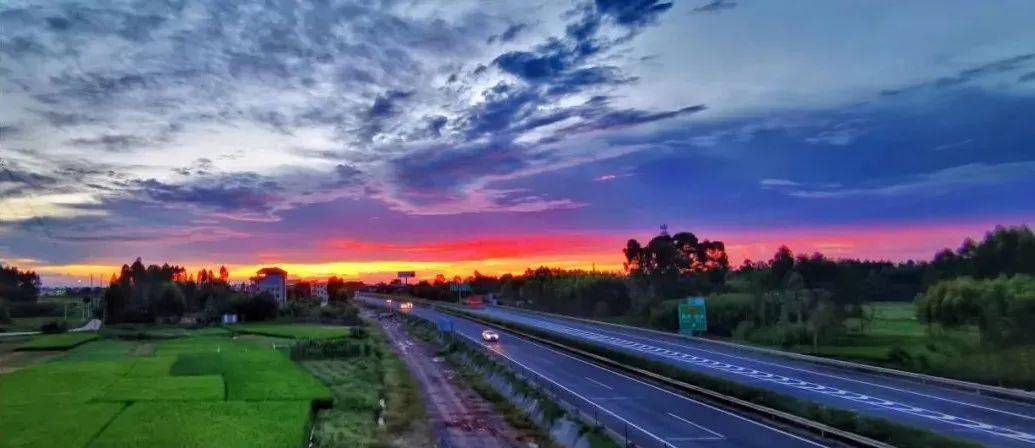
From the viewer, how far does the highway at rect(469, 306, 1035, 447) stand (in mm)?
32562

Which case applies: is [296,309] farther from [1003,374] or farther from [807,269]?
[1003,374]

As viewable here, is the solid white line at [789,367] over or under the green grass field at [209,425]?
over

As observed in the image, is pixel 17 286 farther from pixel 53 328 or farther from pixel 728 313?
pixel 728 313

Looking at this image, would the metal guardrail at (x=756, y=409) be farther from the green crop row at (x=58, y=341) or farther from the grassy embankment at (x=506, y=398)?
the green crop row at (x=58, y=341)

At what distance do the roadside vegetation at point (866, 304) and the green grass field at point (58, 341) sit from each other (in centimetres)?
7362

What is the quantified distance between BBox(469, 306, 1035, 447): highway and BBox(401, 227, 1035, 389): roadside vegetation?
4131 millimetres

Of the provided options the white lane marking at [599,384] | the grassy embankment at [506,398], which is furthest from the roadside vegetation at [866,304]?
the grassy embankment at [506,398]

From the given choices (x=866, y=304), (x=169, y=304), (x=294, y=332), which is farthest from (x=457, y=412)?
(x=169, y=304)

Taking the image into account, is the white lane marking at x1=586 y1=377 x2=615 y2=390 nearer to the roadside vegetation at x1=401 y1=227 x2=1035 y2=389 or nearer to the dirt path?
the dirt path

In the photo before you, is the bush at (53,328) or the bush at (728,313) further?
the bush at (53,328)

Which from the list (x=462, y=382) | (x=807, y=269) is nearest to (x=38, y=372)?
(x=462, y=382)

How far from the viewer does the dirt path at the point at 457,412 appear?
132ft

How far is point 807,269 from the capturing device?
98875 mm

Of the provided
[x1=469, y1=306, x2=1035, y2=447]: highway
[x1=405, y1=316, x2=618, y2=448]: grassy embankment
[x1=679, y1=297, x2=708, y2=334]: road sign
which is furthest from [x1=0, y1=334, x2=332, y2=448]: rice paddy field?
[x1=679, y1=297, x2=708, y2=334]: road sign
